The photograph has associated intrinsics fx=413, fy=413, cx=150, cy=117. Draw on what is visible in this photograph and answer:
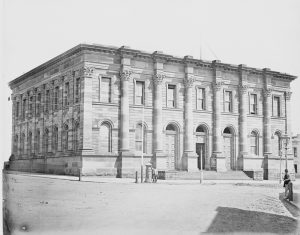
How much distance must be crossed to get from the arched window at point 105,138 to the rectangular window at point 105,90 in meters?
1.95

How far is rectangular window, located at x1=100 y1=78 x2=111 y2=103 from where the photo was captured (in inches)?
1224

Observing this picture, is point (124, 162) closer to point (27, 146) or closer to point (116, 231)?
point (27, 146)

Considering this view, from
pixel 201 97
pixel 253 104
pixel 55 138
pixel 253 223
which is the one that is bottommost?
pixel 253 223

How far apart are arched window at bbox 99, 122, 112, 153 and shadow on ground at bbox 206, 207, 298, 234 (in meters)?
21.6

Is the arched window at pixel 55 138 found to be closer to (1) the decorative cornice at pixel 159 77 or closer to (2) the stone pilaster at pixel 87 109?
(2) the stone pilaster at pixel 87 109

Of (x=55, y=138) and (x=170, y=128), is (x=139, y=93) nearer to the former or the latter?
(x=170, y=128)

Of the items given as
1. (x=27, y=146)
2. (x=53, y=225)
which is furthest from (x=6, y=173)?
A: (x=27, y=146)

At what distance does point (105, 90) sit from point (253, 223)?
2357 centimetres

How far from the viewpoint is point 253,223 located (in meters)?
8.87

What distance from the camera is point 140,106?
3216cm

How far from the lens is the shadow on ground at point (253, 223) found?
338 inches

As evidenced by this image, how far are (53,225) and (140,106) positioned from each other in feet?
74.2

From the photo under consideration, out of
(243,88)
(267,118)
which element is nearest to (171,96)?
(243,88)

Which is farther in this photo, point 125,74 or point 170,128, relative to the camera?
point 170,128
